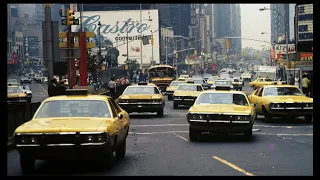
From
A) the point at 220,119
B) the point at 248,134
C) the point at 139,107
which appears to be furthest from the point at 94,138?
the point at 139,107

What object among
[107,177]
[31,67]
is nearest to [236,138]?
[107,177]

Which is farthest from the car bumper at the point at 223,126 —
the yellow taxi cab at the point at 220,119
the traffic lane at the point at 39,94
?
the traffic lane at the point at 39,94

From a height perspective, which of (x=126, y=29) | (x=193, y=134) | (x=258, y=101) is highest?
(x=126, y=29)

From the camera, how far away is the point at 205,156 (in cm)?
1430

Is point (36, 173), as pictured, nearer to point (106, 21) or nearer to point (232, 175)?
point (232, 175)

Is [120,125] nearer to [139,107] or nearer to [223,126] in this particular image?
[223,126]

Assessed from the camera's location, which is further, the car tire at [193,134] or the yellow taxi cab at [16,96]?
the yellow taxi cab at [16,96]

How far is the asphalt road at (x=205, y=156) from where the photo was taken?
38.9ft

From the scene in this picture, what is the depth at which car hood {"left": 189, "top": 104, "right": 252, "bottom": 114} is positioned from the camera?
57.4ft

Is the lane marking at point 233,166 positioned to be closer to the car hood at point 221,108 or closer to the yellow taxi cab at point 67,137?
the yellow taxi cab at point 67,137

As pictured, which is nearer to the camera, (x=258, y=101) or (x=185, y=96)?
(x=258, y=101)

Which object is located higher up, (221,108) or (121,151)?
(221,108)

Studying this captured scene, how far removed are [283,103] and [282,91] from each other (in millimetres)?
1629

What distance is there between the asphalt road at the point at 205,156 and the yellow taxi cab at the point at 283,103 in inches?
56.4
